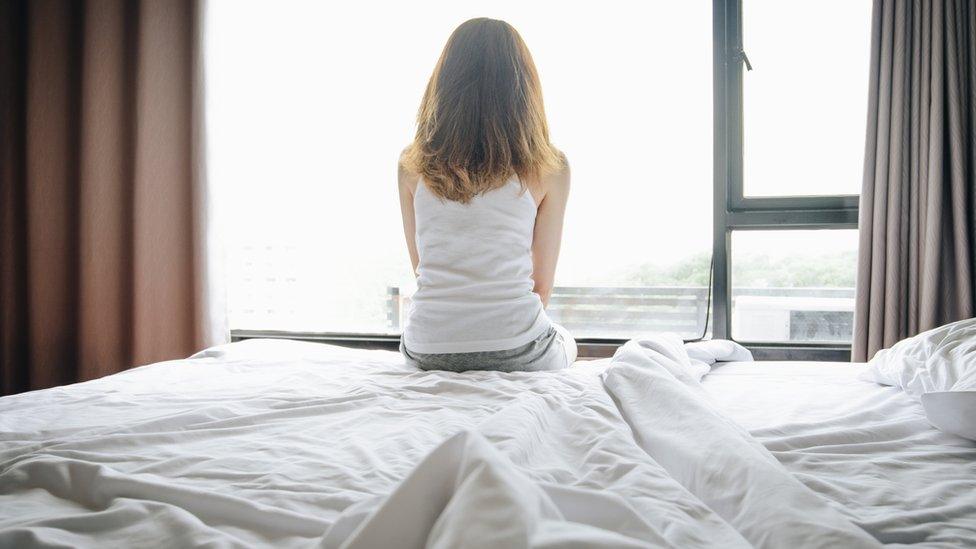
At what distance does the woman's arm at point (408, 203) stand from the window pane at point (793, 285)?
1.35 meters

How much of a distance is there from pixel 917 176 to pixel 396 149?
1961mm

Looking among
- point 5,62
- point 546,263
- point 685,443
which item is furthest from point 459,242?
point 5,62

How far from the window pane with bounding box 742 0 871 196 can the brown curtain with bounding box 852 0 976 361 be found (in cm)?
28

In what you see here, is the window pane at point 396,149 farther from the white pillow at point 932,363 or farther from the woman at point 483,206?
the white pillow at point 932,363

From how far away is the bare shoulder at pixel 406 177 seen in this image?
150 cm

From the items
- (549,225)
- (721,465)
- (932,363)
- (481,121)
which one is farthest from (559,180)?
(721,465)

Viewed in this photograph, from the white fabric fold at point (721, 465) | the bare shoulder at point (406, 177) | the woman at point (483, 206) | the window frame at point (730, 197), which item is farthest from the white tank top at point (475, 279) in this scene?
the window frame at point (730, 197)

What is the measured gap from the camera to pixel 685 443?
68 cm

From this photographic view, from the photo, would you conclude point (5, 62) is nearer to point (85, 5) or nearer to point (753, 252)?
point (85, 5)

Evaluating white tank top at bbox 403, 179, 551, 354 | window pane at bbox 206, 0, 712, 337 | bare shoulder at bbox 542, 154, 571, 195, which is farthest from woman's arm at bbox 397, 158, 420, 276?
window pane at bbox 206, 0, 712, 337

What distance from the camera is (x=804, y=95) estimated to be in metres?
2.28

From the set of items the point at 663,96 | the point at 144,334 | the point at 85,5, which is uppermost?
the point at 85,5

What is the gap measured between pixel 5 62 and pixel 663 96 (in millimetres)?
2812

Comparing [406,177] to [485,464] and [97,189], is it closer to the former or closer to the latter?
[485,464]
